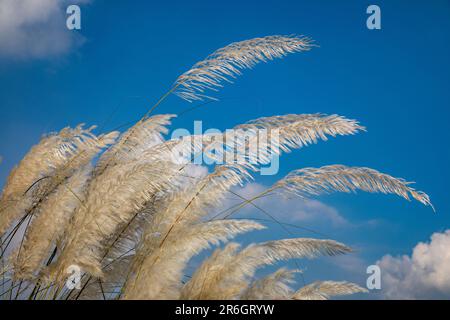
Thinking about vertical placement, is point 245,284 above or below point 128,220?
below

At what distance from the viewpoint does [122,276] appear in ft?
10.4

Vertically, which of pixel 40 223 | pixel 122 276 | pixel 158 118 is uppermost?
pixel 158 118

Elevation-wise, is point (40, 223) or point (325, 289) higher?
point (40, 223)

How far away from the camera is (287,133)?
9.39ft
